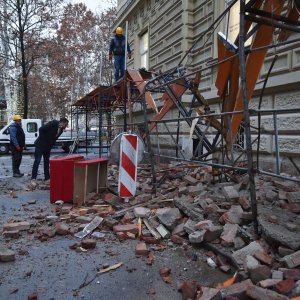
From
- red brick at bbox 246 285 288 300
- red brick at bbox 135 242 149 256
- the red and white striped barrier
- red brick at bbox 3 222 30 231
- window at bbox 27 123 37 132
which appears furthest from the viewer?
window at bbox 27 123 37 132

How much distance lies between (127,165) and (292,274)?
310cm

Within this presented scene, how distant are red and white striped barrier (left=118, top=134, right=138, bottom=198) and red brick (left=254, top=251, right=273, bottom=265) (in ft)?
8.69

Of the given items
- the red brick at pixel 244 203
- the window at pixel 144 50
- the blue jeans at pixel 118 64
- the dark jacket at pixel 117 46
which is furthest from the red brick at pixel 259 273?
the window at pixel 144 50

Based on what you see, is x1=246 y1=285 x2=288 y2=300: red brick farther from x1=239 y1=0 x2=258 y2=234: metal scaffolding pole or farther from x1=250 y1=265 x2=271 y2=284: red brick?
x1=239 y1=0 x2=258 y2=234: metal scaffolding pole

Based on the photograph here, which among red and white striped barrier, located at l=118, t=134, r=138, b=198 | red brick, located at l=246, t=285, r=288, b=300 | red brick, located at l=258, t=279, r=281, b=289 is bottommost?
red brick, located at l=258, t=279, r=281, b=289

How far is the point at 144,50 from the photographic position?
617 inches

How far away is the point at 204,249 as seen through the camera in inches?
143

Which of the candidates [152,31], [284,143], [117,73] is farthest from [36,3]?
[284,143]

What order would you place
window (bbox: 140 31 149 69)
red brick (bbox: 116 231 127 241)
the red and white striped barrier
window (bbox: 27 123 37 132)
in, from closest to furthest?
red brick (bbox: 116 231 127 241) → the red and white striped barrier → window (bbox: 140 31 149 69) → window (bbox: 27 123 37 132)

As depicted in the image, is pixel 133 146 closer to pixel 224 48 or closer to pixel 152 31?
pixel 224 48

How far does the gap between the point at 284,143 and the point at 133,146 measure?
3123mm

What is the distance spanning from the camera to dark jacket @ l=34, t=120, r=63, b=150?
342 inches

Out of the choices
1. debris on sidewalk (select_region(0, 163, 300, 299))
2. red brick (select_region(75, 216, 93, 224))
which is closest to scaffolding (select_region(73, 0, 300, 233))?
debris on sidewalk (select_region(0, 163, 300, 299))

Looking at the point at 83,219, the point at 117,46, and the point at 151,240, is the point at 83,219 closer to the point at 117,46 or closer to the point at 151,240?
the point at 151,240
